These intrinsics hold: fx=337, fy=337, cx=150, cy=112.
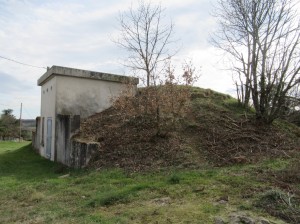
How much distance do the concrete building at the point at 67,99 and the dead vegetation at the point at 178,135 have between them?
762 mm

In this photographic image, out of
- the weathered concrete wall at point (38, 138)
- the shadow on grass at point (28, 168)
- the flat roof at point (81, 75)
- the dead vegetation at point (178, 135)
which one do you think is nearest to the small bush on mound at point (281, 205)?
the dead vegetation at point (178, 135)

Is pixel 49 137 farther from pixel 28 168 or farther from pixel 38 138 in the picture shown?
pixel 38 138

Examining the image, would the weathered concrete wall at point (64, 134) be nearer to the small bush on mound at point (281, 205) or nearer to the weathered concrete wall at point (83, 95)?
the weathered concrete wall at point (83, 95)

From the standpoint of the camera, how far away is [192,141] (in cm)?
979

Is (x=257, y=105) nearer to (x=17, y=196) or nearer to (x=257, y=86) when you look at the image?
(x=257, y=86)

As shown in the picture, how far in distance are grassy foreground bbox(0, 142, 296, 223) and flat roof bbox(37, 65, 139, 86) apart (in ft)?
16.1

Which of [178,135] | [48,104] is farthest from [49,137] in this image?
[178,135]

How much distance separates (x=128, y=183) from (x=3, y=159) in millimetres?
7840

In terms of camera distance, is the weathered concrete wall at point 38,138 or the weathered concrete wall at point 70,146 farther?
the weathered concrete wall at point 38,138

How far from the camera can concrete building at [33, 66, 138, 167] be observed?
11.8m

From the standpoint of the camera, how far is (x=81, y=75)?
1315cm

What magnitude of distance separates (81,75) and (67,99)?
1.10 meters

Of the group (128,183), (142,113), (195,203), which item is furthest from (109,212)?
(142,113)

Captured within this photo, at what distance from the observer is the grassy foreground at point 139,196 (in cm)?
512
